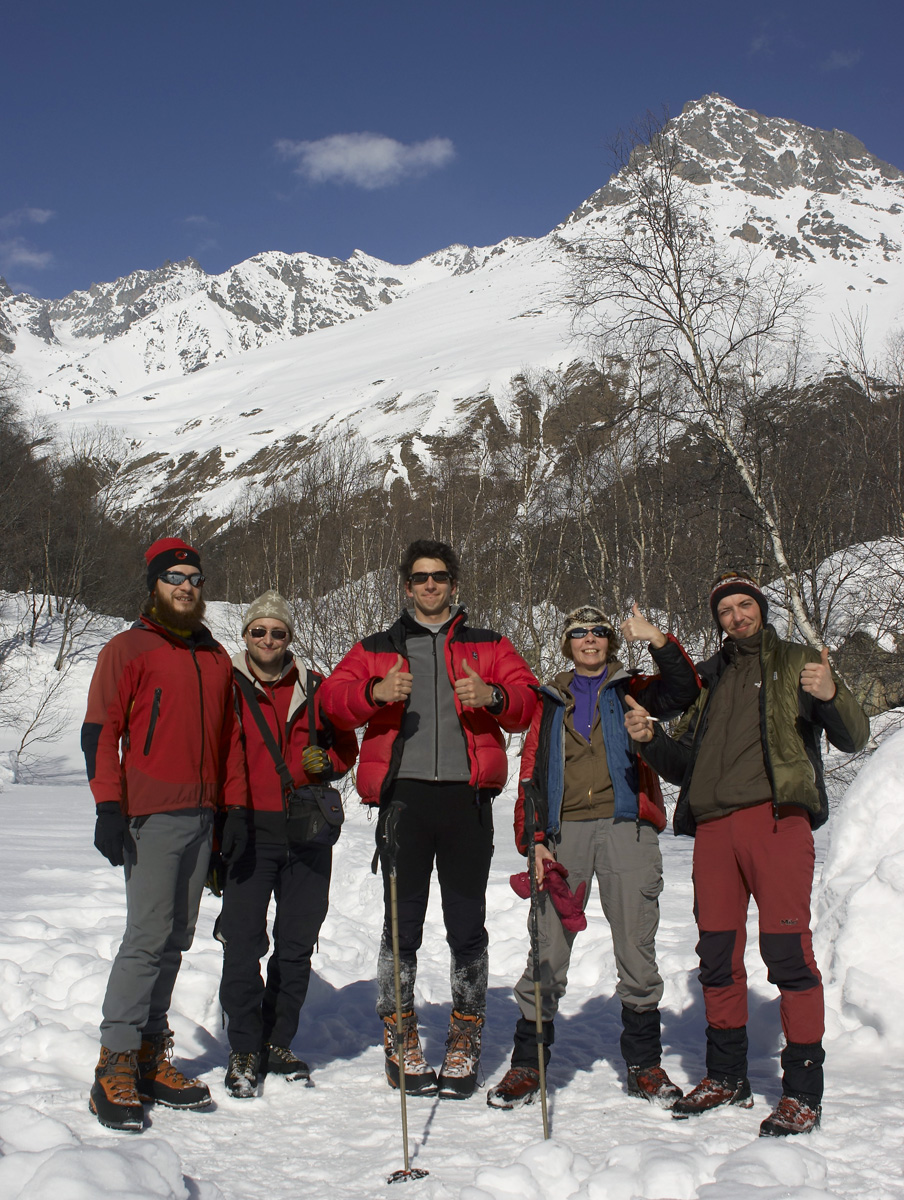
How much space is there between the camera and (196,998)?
13.9 ft

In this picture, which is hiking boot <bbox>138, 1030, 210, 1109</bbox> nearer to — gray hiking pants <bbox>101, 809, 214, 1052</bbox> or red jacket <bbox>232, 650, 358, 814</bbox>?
gray hiking pants <bbox>101, 809, 214, 1052</bbox>

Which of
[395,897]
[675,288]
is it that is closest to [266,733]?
[395,897]

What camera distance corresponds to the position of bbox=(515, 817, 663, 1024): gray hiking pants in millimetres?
3605

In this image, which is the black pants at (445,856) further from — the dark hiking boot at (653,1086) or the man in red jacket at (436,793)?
the dark hiking boot at (653,1086)

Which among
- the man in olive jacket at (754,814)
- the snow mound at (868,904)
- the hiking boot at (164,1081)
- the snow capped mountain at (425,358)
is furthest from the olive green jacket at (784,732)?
the snow capped mountain at (425,358)

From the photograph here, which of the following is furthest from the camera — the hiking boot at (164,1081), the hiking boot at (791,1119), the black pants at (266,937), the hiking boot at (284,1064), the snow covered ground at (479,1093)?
the hiking boot at (284,1064)

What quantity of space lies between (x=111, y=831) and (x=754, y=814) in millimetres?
2530

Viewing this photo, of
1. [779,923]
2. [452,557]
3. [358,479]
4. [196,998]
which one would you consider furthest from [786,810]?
[358,479]

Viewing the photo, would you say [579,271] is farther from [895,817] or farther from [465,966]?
[465,966]

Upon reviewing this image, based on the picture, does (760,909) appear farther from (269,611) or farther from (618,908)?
(269,611)

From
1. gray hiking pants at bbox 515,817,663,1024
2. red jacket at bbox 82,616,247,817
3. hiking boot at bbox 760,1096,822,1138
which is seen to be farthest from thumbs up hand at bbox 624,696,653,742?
red jacket at bbox 82,616,247,817

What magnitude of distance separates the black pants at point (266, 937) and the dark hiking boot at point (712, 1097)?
165 cm

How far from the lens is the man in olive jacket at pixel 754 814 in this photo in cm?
325

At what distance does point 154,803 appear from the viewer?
11.2 feet
